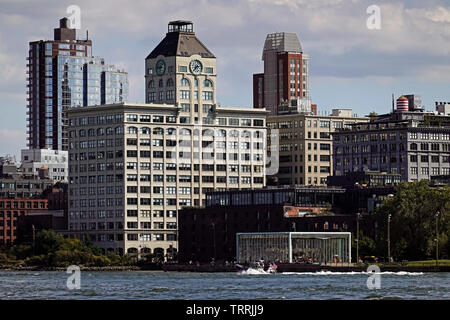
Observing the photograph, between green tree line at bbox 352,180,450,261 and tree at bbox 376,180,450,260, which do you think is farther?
tree at bbox 376,180,450,260

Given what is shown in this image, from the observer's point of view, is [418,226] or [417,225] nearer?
[418,226]

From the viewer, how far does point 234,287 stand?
12938cm

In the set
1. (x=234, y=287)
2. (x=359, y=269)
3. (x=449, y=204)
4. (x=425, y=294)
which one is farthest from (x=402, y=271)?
(x=425, y=294)

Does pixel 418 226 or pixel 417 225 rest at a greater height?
pixel 417 225

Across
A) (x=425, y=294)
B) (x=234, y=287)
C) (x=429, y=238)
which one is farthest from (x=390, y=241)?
(x=425, y=294)

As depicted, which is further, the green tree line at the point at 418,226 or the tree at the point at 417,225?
the tree at the point at 417,225
